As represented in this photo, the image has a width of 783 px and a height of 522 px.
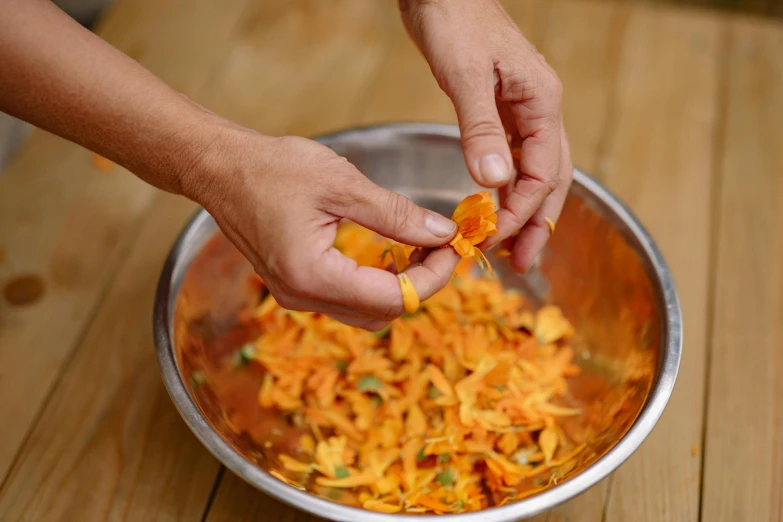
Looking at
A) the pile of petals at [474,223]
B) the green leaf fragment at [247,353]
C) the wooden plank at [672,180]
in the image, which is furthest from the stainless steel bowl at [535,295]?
the pile of petals at [474,223]

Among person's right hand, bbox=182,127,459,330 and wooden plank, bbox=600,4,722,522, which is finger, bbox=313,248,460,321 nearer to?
person's right hand, bbox=182,127,459,330

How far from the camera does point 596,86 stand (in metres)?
1.54

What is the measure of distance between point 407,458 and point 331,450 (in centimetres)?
11

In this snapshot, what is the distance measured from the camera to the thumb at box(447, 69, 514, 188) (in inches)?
30.8

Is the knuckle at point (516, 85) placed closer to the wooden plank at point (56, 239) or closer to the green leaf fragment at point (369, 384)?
the green leaf fragment at point (369, 384)

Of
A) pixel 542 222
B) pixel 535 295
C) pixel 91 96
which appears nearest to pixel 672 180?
pixel 535 295

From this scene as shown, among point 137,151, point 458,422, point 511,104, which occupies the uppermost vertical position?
point 511,104

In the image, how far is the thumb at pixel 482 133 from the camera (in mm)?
782

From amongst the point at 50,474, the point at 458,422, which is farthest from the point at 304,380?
the point at 50,474

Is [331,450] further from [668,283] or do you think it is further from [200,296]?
[668,283]

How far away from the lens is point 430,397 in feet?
3.49

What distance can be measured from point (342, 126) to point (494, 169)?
2.45ft

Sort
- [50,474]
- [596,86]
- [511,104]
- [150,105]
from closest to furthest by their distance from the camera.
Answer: [150,105] < [511,104] < [50,474] < [596,86]

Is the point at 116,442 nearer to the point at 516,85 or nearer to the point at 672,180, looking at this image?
the point at 516,85
